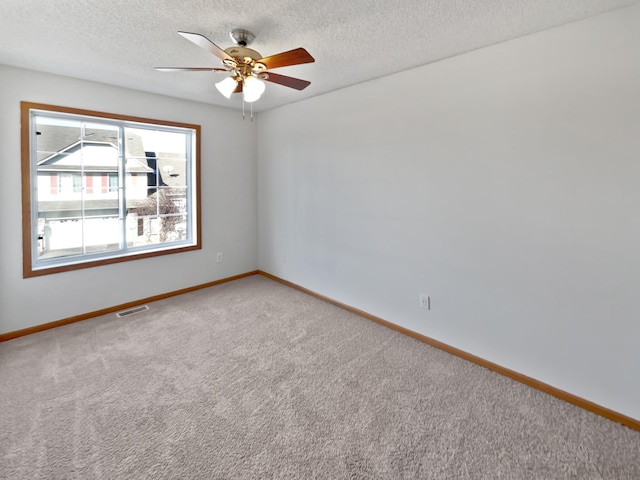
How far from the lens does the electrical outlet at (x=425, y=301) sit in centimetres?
275

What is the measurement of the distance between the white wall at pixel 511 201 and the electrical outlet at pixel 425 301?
0.05m

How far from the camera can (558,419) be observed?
1.87m

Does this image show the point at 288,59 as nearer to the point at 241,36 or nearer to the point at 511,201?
the point at 241,36

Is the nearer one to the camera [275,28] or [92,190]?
[275,28]

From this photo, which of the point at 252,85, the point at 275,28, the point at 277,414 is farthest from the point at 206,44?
the point at 277,414

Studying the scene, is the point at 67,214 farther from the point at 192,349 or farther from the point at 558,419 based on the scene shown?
the point at 558,419

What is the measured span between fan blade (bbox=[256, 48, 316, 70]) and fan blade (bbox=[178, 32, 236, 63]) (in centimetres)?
21

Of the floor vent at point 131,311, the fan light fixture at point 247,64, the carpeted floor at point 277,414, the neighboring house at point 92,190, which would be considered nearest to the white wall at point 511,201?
the carpeted floor at point 277,414

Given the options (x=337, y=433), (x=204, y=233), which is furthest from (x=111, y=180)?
(x=337, y=433)

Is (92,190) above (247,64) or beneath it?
beneath

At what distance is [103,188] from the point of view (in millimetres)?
3377

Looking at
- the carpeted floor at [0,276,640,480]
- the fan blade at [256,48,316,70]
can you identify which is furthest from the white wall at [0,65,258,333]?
the fan blade at [256,48,316,70]

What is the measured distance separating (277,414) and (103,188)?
302cm

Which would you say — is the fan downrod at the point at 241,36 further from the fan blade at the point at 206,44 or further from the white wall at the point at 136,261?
the white wall at the point at 136,261
